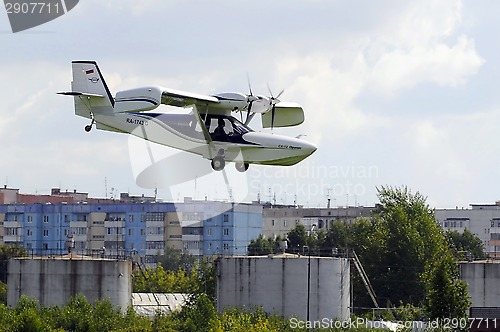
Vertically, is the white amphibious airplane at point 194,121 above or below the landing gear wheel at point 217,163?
above

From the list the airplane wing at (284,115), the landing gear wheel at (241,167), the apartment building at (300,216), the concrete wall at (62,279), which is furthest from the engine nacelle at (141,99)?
the apartment building at (300,216)

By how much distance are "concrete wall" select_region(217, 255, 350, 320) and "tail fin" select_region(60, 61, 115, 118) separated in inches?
984

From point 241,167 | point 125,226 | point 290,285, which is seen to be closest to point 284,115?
point 241,167

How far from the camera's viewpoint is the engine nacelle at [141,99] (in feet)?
155

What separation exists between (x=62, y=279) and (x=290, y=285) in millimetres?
14074

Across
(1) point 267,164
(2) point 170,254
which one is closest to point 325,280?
(1) point 267,164

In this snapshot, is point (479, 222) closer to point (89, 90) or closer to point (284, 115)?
point (284, 115)

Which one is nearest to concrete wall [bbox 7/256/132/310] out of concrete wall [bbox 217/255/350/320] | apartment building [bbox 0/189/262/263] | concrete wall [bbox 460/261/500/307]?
concrete wall [bbox 217/255/350/320]

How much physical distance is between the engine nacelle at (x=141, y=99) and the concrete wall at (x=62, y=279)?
101ft

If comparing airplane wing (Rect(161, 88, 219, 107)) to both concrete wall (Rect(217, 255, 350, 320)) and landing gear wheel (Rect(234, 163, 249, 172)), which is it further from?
concrete wall (Rect(217, 255, 350, 320))

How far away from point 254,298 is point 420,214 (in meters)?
47.6

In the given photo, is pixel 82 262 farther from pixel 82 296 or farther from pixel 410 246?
pixel 410 246

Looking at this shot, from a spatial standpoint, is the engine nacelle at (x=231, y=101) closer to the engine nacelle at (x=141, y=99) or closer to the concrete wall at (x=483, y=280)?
the engine nacelle at (x=141, y=99)

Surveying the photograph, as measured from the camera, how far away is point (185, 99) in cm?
4922
